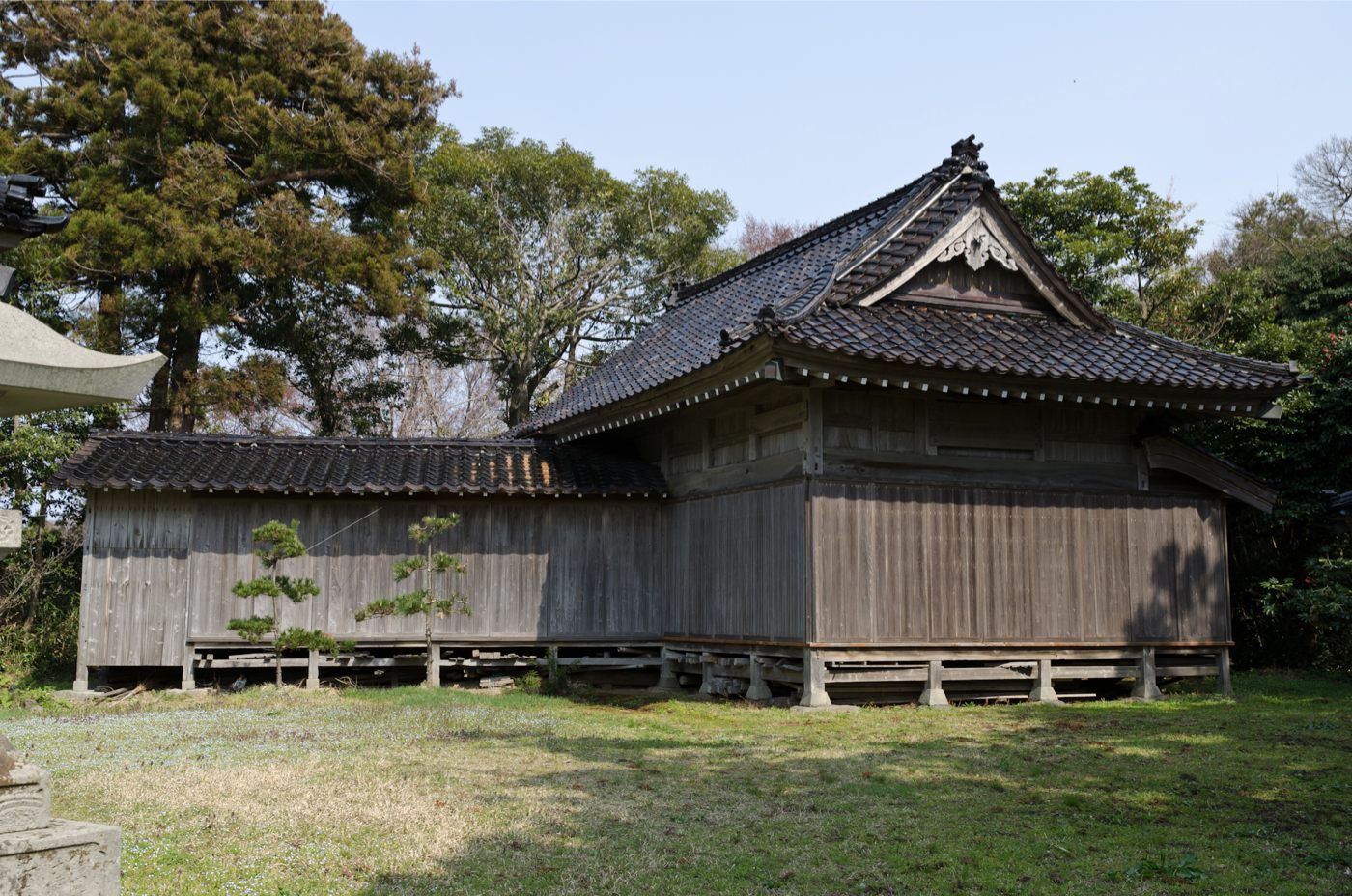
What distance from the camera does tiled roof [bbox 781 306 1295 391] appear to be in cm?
1316

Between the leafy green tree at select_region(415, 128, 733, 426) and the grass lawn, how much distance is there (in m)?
19.8

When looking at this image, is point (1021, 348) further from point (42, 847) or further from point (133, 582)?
point (133, 582)

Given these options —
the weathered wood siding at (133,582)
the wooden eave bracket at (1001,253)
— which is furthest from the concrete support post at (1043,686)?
the weathered wood siding at (133,582)

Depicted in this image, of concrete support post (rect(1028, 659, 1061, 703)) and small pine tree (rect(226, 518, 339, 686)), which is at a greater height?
small pine tree (rect(226, 518, 339, 686))

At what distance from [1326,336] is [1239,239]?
21.3 metres

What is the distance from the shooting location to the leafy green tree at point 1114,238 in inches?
1078

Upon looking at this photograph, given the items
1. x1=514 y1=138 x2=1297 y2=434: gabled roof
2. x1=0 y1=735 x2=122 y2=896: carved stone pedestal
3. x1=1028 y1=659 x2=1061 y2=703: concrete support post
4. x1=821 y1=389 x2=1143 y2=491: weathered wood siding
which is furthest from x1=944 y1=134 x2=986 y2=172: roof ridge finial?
x1=0 y1=735 x2=122 y2=896: carved stone pedestal

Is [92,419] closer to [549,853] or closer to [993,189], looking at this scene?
[993,189]

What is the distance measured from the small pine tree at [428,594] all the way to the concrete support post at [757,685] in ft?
14.0

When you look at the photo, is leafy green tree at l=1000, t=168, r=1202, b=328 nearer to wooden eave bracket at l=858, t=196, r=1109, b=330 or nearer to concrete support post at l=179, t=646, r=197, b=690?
wooden eave bracket at l=858, t=196, r=1109, b=330

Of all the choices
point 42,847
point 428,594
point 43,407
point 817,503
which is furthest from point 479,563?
point 42,847

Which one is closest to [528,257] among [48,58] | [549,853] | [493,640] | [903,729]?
[48,58]

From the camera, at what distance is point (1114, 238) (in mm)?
27172

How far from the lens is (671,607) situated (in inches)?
693
